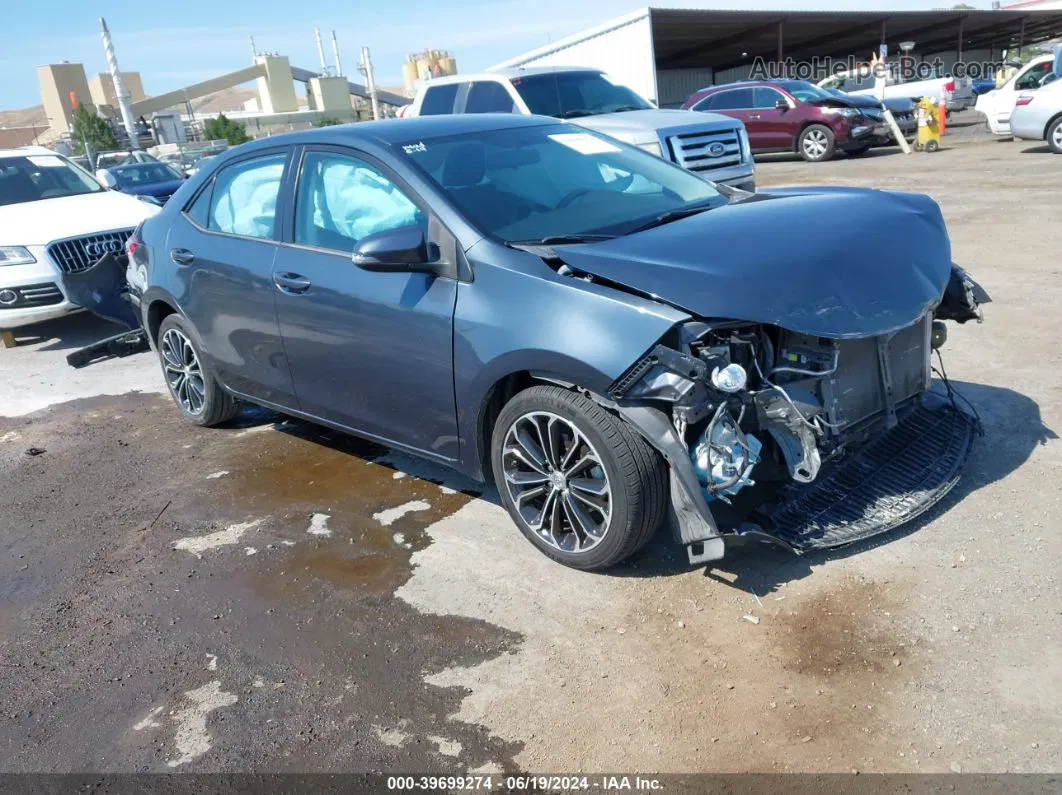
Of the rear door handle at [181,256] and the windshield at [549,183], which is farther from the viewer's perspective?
the rear door handle at [181,256]

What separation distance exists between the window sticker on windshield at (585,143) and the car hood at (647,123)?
4.88m

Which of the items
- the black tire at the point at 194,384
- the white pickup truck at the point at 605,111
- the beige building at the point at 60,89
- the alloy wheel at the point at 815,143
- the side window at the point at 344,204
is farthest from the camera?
the beige building at the point at 60,89

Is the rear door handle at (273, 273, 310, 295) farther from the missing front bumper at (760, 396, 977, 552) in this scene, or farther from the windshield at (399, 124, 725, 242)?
the missing front bumper at (760, 396, 977, 552)

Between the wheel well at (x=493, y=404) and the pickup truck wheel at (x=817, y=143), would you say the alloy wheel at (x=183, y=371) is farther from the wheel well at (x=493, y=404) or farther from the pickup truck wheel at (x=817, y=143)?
the pickup truck wheel at (x=817, y=143)

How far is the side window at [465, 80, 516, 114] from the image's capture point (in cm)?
1099

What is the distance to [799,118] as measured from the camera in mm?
18922

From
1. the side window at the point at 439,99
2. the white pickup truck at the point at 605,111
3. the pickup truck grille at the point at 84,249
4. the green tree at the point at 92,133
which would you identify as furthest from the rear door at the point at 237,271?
the green tree at the point at 92,133

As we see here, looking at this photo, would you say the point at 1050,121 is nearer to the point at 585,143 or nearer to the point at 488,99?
the point at 488,99

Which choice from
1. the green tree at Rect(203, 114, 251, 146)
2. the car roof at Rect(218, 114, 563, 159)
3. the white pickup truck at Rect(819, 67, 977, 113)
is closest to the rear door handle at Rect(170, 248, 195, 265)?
the car roof at Rect(218, 114, 563, 159)

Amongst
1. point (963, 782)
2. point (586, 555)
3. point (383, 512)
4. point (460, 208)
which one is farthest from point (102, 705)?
point (963, 782)

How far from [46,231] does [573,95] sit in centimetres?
627

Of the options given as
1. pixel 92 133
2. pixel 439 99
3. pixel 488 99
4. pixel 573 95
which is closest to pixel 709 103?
pixel 573 95

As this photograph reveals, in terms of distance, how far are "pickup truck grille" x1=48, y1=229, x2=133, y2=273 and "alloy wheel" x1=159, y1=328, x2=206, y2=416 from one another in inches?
107

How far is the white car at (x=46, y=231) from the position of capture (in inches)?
320
